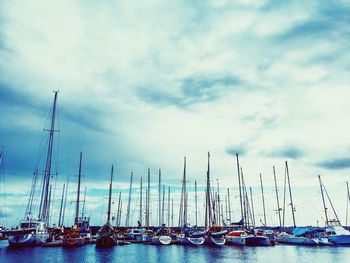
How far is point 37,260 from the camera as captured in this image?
145 ft

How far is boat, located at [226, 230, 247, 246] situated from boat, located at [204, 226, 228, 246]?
1.29 metres

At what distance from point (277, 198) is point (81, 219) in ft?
195

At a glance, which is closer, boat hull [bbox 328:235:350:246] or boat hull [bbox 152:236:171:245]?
boat hull [bbox 152:236:171:245]

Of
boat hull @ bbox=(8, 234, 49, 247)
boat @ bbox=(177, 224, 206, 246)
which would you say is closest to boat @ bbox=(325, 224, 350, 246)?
boat @ bbox=(177, 224, 206, 246)

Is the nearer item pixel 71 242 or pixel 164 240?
pixel 71 242

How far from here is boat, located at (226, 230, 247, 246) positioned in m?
69.9

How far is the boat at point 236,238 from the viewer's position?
229 feet

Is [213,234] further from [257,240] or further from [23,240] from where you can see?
[23,240]

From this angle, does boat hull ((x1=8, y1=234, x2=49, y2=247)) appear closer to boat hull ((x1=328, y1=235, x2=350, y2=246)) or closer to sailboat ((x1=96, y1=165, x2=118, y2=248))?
sailboat ((x1=96, y1=165, x2=118, y2=248))

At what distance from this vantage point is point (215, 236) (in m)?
72.4

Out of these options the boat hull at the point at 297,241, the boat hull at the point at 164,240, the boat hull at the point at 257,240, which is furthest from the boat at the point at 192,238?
the boat hull at the point at 297,241

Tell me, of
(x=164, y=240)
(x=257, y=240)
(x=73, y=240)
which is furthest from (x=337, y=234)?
(x=73, y=240)

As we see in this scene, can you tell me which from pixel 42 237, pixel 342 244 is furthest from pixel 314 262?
pixel 42 237

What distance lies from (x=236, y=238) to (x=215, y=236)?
4601 mm
